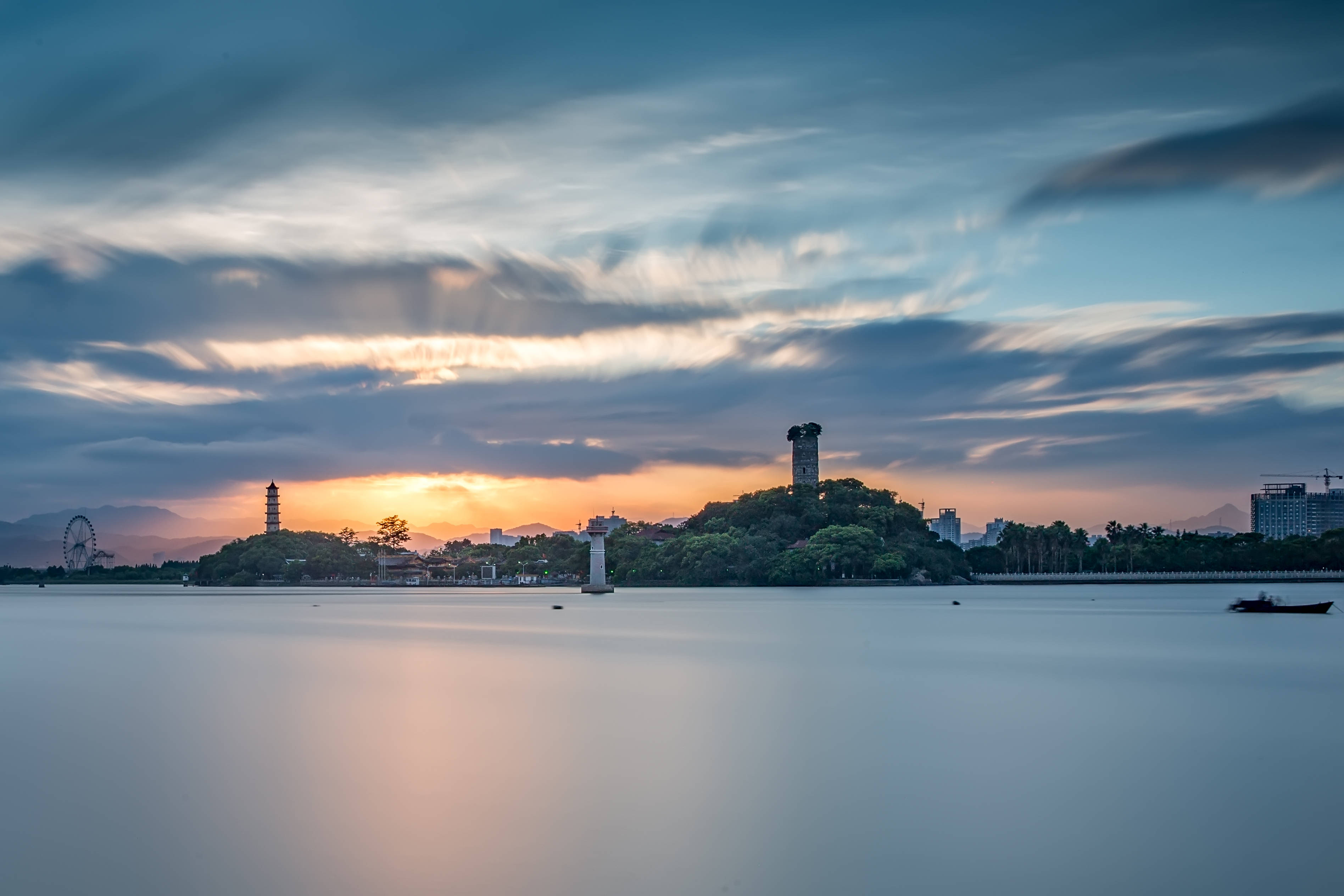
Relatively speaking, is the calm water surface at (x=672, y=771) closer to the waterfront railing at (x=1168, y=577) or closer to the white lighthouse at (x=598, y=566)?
the white lighthouse at (x=598, y=566)

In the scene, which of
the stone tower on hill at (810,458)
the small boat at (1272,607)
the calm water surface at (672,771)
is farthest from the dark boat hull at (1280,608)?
the stone tower on hill at (810,458)

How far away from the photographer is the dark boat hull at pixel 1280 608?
77.9 metres

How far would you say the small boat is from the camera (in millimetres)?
78062

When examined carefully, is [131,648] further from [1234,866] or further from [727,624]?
[1234,866]

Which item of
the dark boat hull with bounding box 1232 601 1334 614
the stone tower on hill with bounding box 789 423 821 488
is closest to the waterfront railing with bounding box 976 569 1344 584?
the stone tower on hill with bounding box 789 423 821 488

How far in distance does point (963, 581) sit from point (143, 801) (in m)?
156

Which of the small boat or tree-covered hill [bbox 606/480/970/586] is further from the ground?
tree-covered hill [bbox 606/480/970/586]

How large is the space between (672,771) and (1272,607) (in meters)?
71.1

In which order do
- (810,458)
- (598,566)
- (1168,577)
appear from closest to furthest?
(598,566), (1168,577), (810,458)

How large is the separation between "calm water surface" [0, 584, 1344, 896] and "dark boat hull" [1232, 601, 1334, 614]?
31.1 metres

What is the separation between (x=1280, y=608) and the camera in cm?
8031

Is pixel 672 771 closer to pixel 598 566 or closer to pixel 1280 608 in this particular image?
pixel 1280 608

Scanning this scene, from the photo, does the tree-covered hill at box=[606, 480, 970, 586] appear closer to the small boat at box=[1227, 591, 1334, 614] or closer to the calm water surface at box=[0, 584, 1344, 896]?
the small boat at box=[1227, 591, 1334, 614]

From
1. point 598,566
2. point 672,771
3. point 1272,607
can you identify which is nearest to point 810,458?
point 598,566
